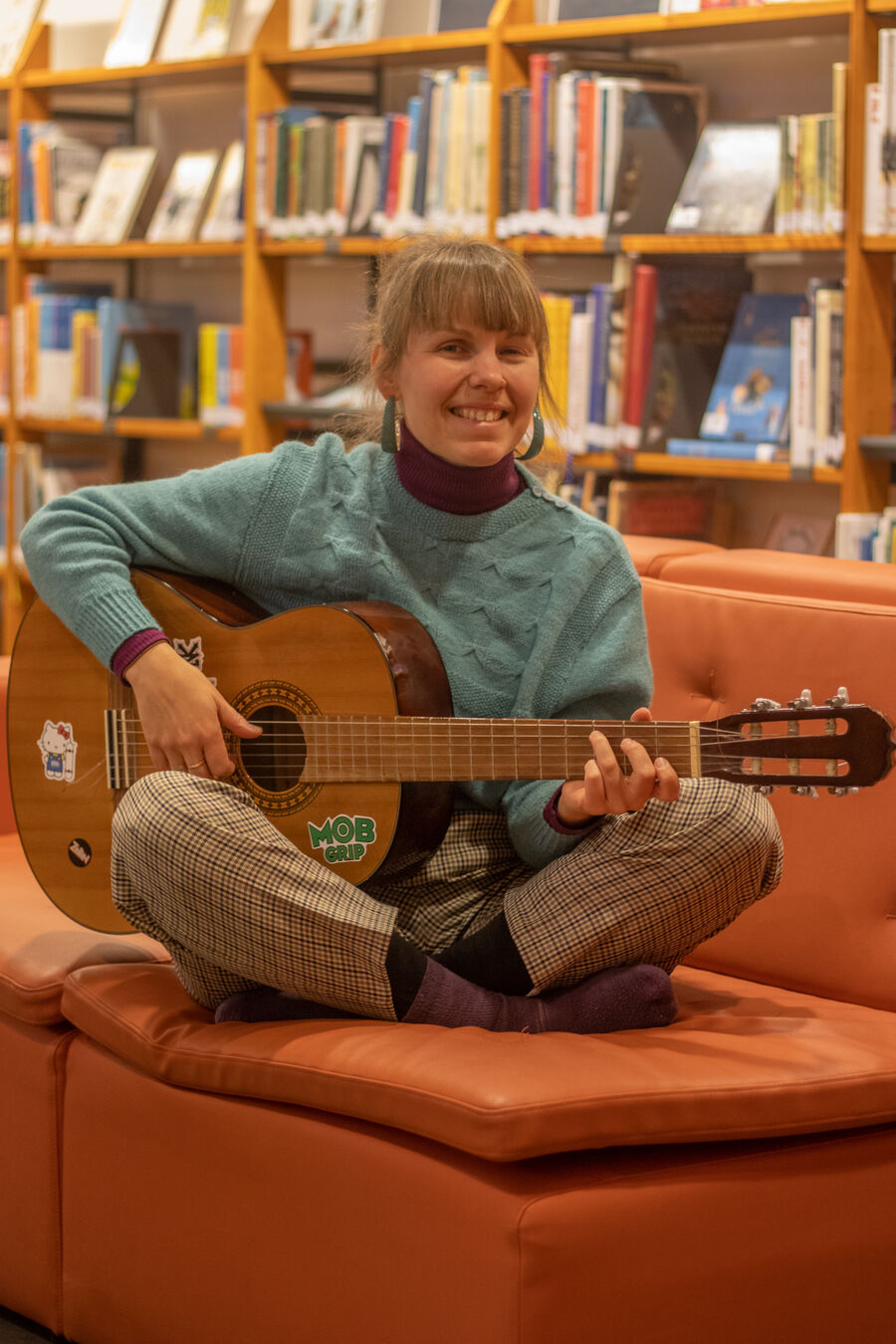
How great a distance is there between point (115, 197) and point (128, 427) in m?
0.63

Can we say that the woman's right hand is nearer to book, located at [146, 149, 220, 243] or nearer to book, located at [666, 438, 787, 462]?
book, located at [666, 438, 787, 462]

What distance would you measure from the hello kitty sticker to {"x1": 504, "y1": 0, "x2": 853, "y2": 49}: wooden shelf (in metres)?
1.85

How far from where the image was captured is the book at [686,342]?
3.06 metres

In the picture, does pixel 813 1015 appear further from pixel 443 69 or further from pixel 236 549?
pixel 443 69

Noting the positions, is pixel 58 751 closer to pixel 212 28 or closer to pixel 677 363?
pixel 677 363

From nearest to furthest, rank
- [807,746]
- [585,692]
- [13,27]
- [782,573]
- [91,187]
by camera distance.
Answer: [807,746]
[585,692]
[782,573]
[91,187]
[13,27]

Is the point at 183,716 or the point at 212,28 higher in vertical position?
the point at 212,28

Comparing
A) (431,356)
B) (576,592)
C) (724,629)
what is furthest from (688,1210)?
(431,356)

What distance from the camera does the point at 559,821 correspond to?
5.31ft

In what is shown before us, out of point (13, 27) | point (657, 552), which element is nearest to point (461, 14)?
point (13, 27)

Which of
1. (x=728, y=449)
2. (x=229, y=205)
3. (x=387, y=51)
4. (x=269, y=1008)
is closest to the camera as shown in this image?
(x=269, y=1008)

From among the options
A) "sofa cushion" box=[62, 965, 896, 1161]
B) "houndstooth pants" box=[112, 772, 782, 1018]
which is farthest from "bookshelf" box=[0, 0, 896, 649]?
"sofa cushion" box=[62, 965, 896, 1161]

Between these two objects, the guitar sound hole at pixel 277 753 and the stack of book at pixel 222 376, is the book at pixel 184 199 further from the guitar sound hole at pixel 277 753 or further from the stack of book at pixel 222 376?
the guitar sound hole at pixel 277 753

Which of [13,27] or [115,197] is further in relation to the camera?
[13,27]
